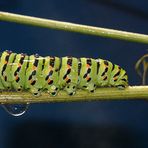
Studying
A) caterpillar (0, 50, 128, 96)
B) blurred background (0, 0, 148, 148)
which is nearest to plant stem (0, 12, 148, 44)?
caterpillar (0, 50, 128, 96)

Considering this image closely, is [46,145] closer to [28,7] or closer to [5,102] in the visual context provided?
[28,7]

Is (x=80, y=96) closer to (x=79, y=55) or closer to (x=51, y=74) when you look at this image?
(x=51, y=74)

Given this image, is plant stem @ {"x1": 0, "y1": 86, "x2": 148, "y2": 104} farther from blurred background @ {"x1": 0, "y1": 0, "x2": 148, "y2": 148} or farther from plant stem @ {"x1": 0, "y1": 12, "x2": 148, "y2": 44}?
blurred background @ {"x1": 0, "y1": 0, "x2": 148, "y2": 148}

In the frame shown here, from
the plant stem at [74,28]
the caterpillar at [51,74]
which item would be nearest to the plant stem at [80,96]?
the caterpillar at [51,74]

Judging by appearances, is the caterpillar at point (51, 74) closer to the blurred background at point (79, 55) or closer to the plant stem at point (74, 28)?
the plant stem at point (74, 28)

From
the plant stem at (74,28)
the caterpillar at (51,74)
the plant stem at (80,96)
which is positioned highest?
the plant stem at (74,28)

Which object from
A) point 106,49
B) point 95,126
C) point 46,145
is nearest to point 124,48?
point 106,49
